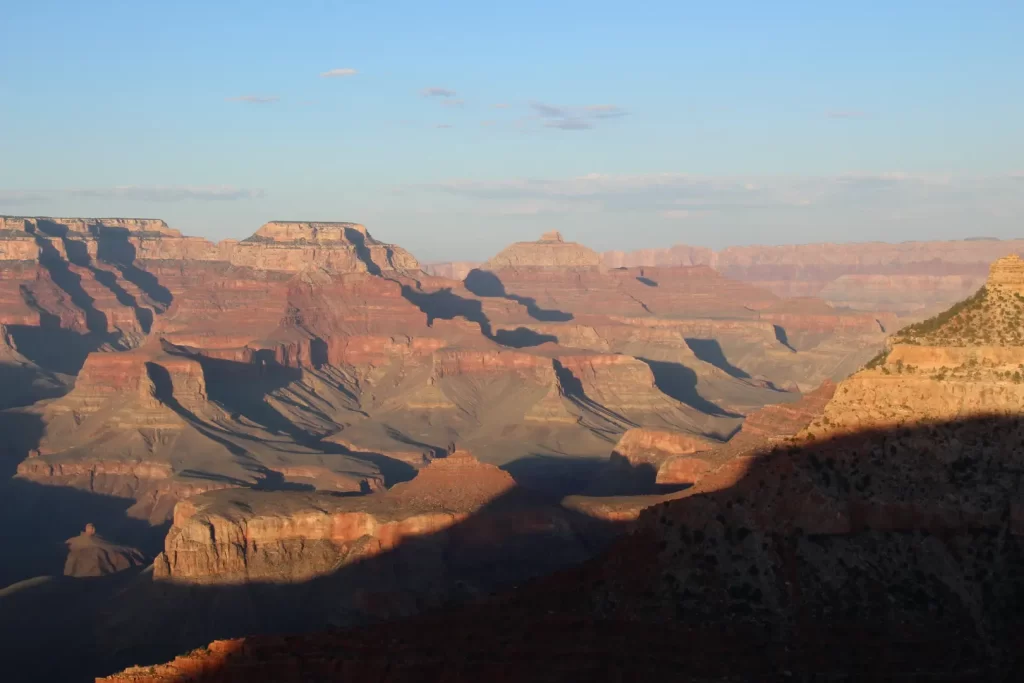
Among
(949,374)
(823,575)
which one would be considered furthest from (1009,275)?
(823,575)

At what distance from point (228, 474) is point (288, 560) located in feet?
183

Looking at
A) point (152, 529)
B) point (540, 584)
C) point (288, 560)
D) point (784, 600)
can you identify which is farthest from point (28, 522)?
point (784, 600)

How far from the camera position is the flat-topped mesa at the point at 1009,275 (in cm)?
3916

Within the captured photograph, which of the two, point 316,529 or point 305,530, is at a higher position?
point 316,529

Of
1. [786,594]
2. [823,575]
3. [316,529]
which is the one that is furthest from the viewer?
[316,529]

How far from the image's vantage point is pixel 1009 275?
39.4 meters

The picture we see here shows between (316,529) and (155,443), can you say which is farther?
(155,443)

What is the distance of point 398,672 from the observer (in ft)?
116

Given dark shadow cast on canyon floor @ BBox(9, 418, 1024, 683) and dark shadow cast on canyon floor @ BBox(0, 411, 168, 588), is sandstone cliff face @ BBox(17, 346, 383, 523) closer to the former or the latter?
dark shadow cast on canyon floor @ BBox(0, 411, 168, 588)

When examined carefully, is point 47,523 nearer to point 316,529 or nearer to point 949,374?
point 316,529

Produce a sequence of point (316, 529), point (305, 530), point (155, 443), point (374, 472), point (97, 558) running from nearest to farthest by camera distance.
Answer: point (316, 529)
point (305, 530)
point (97, 558)
point (374, 472)
point (155, 443)

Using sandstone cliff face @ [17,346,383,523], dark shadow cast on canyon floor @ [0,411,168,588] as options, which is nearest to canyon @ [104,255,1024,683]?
dark shadow cast on canyon floor @ [0,411,168,588]

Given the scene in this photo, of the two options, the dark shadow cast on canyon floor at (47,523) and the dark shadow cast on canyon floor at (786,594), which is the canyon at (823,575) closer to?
the dark shadow cast on canyon floor at (786,594)

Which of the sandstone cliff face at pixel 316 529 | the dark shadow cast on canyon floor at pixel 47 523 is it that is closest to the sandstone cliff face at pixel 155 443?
the dark shadow cast on canyon floor at pixel 47 523
